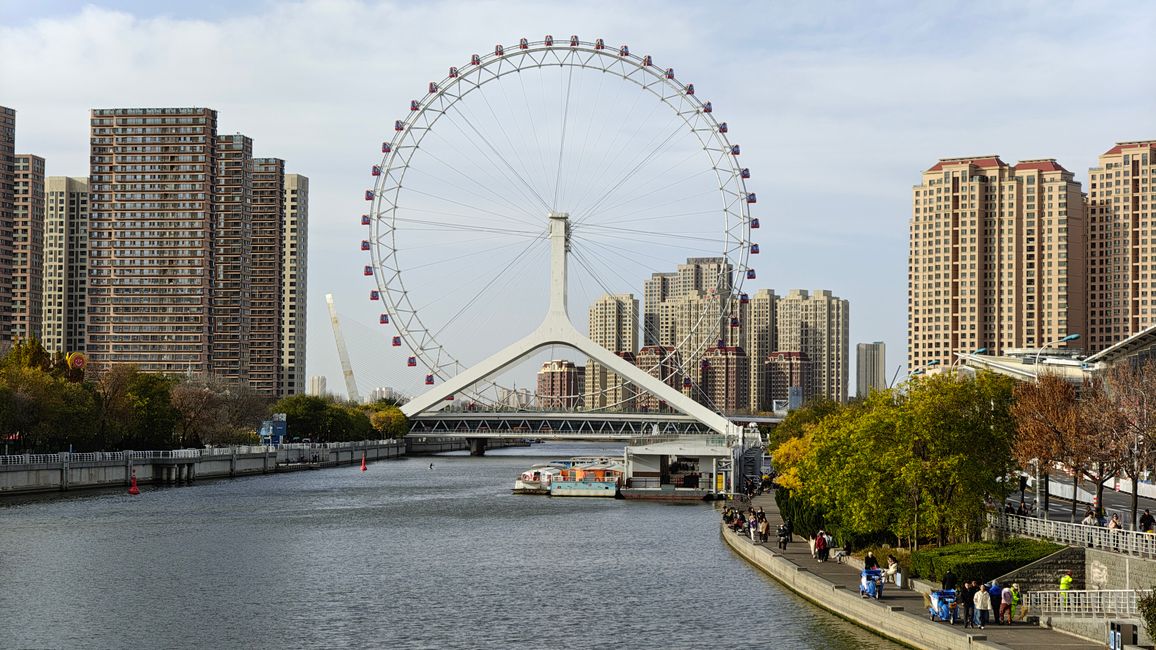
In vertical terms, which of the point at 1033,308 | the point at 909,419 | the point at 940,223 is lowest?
the point at 909,419

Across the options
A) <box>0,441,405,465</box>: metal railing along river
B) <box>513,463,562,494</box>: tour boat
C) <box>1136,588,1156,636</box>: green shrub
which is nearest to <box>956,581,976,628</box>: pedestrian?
<box>1136,588,1156,636</box>: green shrub

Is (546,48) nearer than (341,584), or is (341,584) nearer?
(341,584)

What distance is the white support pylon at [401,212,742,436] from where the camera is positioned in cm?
11450

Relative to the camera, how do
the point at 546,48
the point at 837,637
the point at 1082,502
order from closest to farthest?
1. the point at 837,637
2. the point at 1082,502
3. the point at 546,48

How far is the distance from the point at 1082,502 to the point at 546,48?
54.8 metres

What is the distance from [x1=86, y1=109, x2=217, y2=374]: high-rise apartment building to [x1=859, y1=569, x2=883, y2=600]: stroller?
151728 millimetres

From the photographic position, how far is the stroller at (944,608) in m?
31.6

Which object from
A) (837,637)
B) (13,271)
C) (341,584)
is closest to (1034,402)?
(837,637)

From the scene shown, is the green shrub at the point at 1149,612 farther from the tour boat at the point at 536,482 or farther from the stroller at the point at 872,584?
the tour boat at the point at 536,482

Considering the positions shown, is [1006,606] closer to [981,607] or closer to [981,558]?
[981,607]

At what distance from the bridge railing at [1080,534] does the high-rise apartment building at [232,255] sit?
5940 inches

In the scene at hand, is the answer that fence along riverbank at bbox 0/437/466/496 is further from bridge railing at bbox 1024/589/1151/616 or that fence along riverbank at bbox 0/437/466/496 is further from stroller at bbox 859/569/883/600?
bridge railing at bbox 1024/589/1151/616

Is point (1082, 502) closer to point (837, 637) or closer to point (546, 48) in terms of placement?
point (837, 637)

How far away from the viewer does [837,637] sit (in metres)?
34.4
